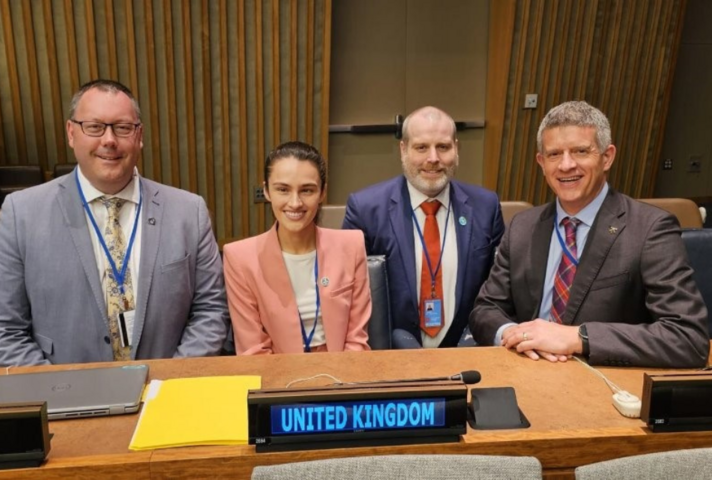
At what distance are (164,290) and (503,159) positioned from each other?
429 centimetres

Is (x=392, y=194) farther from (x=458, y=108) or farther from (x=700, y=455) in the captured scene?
(x=458, y=108)

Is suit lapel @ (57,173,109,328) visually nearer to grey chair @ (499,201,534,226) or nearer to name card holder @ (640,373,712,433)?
name card holder @ (640,373,712,433)

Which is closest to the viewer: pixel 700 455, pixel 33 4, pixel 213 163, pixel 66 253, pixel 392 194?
pixel 700 455

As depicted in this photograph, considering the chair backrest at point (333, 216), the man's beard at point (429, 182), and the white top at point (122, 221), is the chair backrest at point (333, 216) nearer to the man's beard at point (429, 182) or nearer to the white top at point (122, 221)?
the man's beard at point (429, 182)

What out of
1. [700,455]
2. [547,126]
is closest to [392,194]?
[547,126]

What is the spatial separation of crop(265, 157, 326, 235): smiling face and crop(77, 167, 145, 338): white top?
0.50 m

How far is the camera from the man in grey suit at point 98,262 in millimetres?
2068

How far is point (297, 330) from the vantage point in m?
2.11

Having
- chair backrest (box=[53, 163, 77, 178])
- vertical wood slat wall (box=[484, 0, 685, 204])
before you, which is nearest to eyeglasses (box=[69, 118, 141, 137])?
chair backrest (box=[53, 163, 77, 178])

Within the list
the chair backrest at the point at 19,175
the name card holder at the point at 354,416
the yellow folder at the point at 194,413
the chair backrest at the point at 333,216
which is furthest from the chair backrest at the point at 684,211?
the chair backrest at the point at 19,175

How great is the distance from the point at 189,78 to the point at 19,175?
1.49 m

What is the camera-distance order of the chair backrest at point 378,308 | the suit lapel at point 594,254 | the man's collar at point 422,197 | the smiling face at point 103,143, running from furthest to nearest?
the man's collar at point 422,197
the chair backrest at point 378,308
the smiling face at point 103,143
the suit lapel at point 594,254

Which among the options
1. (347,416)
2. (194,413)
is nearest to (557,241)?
(347,416)

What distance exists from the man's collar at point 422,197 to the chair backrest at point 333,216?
54cm
